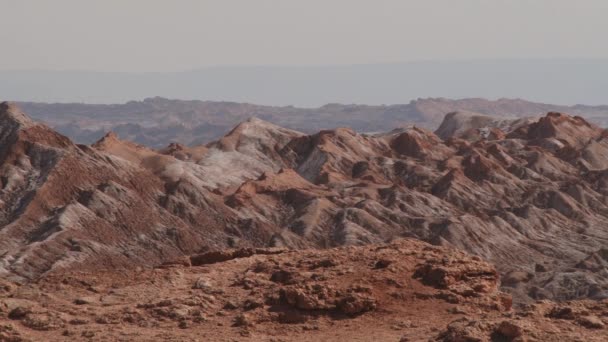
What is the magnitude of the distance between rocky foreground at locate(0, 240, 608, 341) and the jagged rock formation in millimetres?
54123

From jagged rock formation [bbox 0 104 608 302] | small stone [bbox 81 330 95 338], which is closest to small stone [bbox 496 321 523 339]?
small stone [bbox 81 330 95 338]

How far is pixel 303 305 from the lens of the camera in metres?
22.6

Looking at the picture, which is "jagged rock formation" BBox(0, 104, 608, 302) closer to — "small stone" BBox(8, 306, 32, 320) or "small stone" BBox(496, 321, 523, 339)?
"small stone" BBox(8, 306, 32, 320)

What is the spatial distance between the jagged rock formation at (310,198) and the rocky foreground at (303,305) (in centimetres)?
5412

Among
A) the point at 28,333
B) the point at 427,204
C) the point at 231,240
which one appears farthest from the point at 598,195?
the point at 28,333

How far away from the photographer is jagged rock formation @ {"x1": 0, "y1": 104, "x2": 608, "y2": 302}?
89438 millimetres

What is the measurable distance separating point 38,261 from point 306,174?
59803 millimetres

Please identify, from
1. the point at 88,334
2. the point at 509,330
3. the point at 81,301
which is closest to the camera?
the point at 509,330

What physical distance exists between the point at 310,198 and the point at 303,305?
9160cm

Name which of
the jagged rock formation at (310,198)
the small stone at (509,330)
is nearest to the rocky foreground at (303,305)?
the small stone at (509,330)

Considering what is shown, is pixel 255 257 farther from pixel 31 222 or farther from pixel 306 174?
pixel 306 174

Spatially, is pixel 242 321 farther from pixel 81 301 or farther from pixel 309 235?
pixel 309 235

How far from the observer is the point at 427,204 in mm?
118938

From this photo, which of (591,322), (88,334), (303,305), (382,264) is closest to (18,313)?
(88,334)
